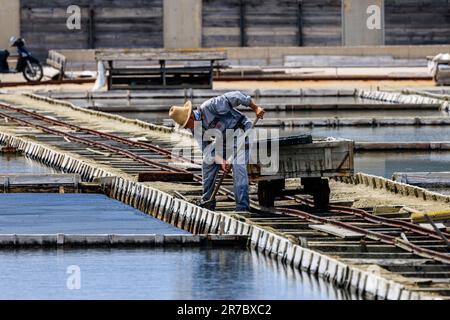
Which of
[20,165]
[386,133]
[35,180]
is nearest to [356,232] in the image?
[35,180]

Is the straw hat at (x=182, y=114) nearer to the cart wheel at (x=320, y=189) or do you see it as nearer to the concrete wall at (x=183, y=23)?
the cart wheel at (x=320, y=189)

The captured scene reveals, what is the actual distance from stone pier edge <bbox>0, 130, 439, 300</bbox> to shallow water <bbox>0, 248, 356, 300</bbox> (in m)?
0.15

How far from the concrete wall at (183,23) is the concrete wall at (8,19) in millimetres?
4903

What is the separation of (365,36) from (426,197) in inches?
1362

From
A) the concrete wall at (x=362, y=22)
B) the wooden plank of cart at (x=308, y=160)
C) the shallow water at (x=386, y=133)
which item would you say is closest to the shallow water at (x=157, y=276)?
the wooden plank of cart at (x=308, y=160)

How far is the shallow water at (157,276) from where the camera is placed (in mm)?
17312

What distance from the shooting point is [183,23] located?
5553 centimetres

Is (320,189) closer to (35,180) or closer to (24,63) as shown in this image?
(35,180)

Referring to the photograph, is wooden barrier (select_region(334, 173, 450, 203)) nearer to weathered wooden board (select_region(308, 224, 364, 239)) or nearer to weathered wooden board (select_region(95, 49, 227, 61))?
weathered wooden board (select_region(308, 224, 364, 239))

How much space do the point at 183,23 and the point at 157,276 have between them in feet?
123

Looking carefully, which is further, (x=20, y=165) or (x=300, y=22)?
(x=300, y=22)

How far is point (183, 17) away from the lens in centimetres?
5550

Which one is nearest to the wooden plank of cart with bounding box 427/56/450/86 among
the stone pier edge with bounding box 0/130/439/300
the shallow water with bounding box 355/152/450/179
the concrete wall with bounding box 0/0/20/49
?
the shallow water with bounding box 355/152/450/179
